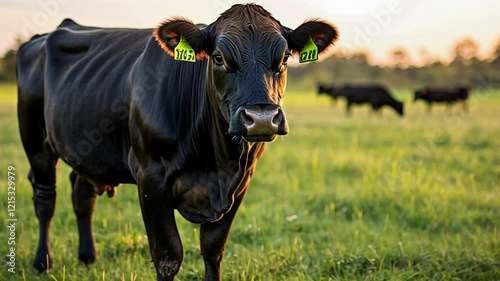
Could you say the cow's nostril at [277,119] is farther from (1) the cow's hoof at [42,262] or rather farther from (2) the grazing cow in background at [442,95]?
(2) the grazing cow in background at [442,95]

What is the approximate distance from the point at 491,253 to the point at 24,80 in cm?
457

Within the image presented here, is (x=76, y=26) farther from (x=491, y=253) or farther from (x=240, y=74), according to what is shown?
(x=491, y=253)

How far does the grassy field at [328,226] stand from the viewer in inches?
175

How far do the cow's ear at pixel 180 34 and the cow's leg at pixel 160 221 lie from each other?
33.5 inches

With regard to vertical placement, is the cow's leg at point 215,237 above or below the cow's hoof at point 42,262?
above

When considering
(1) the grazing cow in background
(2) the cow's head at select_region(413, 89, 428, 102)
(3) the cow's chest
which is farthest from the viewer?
(1) the grazing cow in background

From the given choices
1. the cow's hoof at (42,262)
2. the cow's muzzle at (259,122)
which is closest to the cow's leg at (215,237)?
the cow's muzzle at (259,122)

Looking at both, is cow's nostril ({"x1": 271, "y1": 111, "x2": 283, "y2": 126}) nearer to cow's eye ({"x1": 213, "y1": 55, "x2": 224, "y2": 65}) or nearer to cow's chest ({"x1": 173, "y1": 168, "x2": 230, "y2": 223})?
cow's eye ({"x1": 213, "y1": 55, "x2": 224, "y2": 65})

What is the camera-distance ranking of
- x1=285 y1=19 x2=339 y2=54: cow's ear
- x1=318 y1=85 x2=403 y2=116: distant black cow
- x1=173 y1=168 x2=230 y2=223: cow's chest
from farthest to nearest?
1. x1=318 y1=85 x2=403 y2=116: distant black cow
2. x1=173 y1=168 x2=230 y2=223: cow's chest
3. x1=285 y1=19 x2=339 y2=54: cow's ear

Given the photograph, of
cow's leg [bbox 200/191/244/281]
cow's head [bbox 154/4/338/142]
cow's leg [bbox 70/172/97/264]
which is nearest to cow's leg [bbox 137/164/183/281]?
cow's leg [bbox 200/191/244/281]

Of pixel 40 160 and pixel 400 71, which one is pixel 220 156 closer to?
pixel 40 160

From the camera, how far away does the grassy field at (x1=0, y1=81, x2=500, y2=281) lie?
444 cm

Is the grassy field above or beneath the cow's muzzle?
beneath

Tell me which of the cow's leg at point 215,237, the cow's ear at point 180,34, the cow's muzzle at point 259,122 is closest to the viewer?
the cow's muzzle at point 259,122
